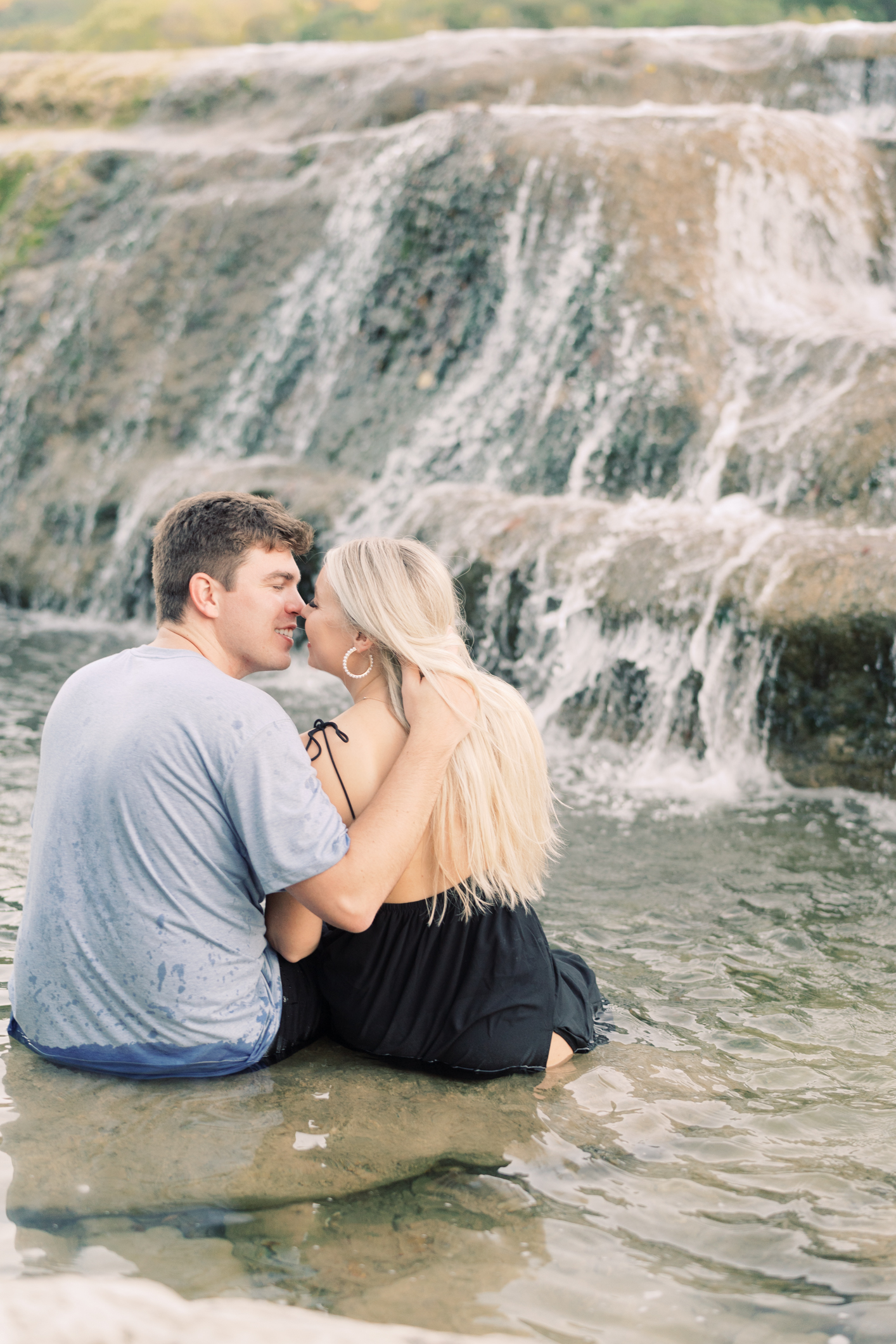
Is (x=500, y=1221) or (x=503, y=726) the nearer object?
(x=500, y=1221)

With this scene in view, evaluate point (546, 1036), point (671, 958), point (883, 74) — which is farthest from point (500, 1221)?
point (883, 74)

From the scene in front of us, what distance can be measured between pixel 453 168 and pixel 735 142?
2.24m

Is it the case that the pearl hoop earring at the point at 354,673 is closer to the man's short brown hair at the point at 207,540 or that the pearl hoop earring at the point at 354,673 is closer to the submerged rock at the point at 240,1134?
the man's short brown hair at the point at 207,540

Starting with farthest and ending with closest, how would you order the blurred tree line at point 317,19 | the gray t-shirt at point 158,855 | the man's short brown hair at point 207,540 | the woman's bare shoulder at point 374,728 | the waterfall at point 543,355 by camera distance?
the blurred tree line at point 317,19, the waterfall at point 543,355, the woman's bare shoulder at point 374,728, the man's short brown hair at point 207,540, the gray t-shirt at point 158,855

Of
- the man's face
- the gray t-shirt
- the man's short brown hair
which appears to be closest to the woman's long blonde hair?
the man's face

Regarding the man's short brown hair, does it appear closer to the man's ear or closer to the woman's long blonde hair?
the man's ear

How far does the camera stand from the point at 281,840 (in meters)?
2.61

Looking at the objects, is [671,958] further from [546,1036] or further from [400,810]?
[400,810]

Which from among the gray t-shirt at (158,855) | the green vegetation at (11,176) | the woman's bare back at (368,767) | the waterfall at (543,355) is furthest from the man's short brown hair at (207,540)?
the green vegetation at (11,176)

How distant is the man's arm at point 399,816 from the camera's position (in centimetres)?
271

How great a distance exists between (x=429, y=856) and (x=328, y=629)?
0.60 m

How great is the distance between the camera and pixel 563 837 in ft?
18.1

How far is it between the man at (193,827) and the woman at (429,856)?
0.33 feet

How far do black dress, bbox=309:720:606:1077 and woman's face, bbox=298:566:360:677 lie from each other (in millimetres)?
178
